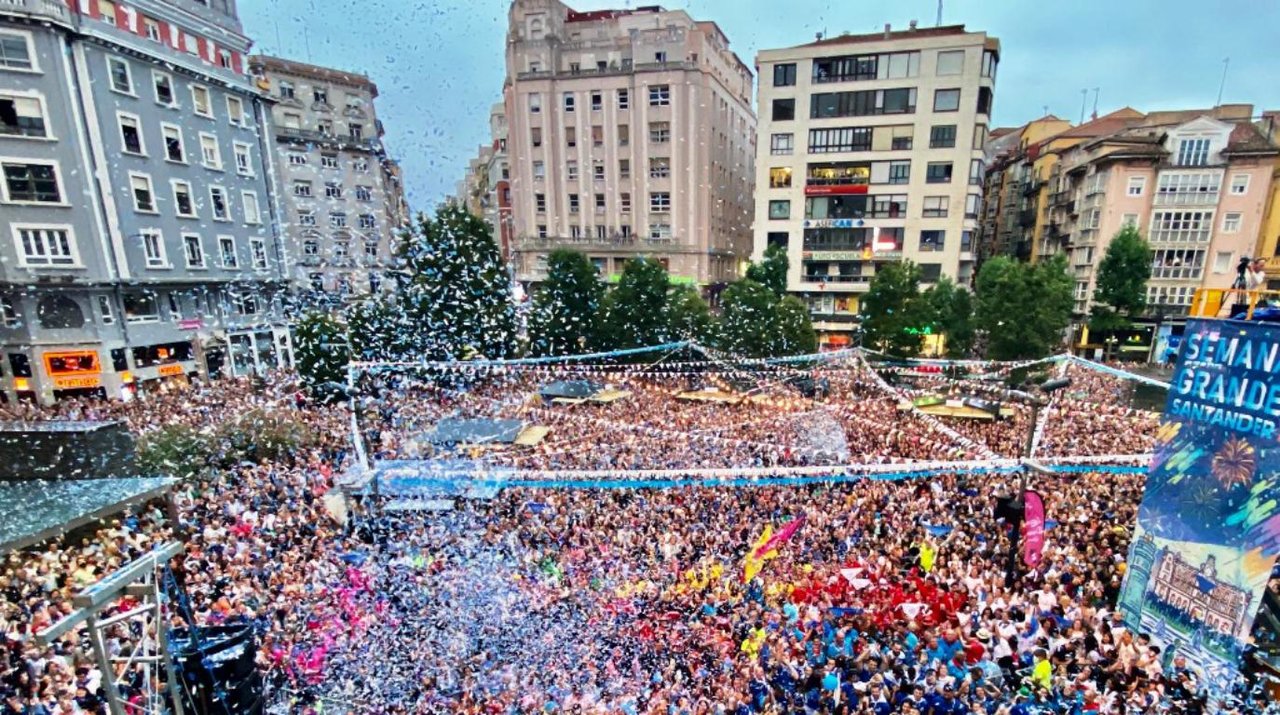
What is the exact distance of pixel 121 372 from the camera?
67.8 feet

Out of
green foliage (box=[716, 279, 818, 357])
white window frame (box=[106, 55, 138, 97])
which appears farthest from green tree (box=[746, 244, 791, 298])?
white window frame (box=[106, 55, 138, 97])

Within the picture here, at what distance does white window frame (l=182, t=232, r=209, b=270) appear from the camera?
73.6 feet

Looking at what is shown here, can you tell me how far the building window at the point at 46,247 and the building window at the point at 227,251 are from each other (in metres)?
4.87

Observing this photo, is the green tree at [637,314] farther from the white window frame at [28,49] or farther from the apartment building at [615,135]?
the white window frame at [28,49]

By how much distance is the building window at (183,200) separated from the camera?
2202 cm

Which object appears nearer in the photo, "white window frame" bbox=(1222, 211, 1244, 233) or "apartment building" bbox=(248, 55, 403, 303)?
"white window frame" bbox=(1222, 211, 1244, 233)

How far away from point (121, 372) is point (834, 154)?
33.7m

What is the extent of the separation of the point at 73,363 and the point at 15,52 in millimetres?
9920

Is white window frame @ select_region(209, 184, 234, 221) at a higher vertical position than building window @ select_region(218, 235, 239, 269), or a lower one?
higher

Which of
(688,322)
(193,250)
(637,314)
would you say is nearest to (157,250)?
(193,250)

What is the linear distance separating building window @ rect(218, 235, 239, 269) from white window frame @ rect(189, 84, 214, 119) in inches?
189

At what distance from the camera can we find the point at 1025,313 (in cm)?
2328

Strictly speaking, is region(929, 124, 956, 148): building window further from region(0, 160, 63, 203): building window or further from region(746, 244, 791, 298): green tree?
region(0, 160, 63, 203): building window

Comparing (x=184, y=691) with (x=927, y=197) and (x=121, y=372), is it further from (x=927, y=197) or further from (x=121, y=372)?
(x=927, y=197)
